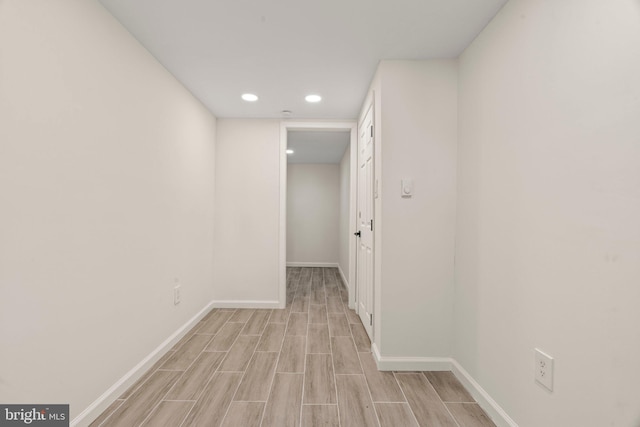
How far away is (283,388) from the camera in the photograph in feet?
5.94

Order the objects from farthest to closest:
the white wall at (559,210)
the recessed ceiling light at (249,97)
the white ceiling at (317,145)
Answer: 1. the white ceiling at (317,145)
2. the recessed ceiling light at (249,97)
3. the white wall at (559,210)

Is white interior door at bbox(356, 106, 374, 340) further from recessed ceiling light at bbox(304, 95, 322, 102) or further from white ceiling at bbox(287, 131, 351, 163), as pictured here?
white ceiling at bbox(287, 131, 351, 163)

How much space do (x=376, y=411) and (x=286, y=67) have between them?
234cm

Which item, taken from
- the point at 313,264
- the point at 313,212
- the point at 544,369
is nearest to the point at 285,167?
the point at 544,369

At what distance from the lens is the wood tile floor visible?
1540 millimetres

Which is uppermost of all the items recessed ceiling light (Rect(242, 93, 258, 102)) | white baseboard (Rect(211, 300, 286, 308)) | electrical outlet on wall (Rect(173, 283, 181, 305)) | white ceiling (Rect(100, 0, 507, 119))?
white ceiling (Rect(100, 0, 507, 119))

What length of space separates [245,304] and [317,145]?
2.61 meters

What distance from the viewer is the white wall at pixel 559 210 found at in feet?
3.05

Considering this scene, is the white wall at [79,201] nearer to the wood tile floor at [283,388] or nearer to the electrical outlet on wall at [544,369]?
the wood tile floor at [283,388]

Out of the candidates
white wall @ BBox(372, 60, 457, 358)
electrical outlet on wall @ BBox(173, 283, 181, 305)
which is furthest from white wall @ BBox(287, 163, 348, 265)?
white wall @ BBox(372, 60, 457, 358)

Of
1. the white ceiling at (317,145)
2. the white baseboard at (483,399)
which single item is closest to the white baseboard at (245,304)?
the white baseboard at (483,399)

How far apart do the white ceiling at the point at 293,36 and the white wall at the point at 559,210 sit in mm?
285

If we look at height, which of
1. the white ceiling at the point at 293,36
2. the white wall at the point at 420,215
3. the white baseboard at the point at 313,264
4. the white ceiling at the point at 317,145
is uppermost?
the white ceiling at the point at 293,36

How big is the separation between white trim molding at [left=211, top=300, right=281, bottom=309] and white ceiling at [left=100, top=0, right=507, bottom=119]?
2.28 meters
